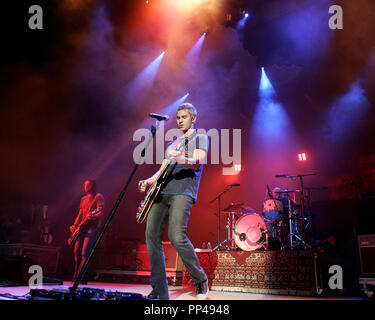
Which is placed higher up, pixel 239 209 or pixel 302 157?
pixel 302 157

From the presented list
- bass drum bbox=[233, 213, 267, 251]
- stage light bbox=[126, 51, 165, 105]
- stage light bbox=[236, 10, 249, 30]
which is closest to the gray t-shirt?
bass drum bbox=[233, 213, 267, 251]

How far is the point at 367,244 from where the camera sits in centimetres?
544

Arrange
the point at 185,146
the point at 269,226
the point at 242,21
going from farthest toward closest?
the point at 242,21, the point at 269,226, the point at 185,146

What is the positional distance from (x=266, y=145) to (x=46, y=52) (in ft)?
22.7

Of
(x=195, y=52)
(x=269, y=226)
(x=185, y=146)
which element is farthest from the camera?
(x=195, y=52)

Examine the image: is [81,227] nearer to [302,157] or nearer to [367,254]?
[367,254]

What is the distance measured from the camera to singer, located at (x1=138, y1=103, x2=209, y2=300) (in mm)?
2969

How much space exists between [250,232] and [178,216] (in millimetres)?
4158

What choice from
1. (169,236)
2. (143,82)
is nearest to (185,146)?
(169,236)

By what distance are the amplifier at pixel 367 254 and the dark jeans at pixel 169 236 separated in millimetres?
3654

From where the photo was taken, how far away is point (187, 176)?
3.17 meters

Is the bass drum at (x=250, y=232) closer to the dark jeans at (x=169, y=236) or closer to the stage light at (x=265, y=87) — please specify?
the dark jeans at (x=169, y=236)

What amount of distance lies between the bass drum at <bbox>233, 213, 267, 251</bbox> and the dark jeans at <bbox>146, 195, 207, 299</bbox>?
145 inches
